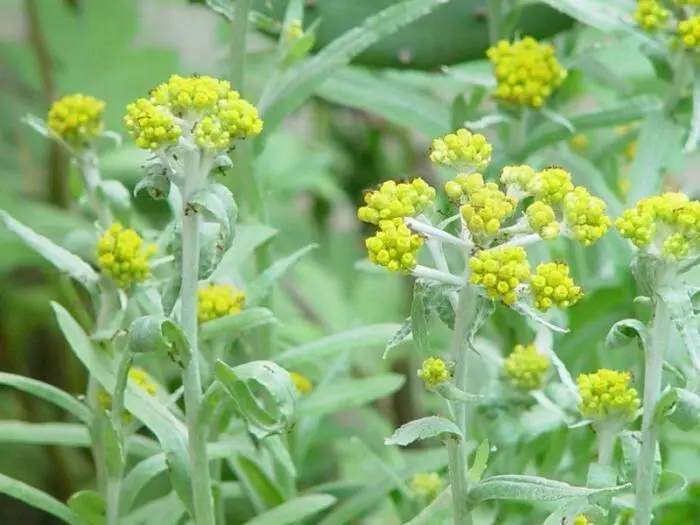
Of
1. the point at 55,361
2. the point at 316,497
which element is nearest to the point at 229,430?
the point at 316,497

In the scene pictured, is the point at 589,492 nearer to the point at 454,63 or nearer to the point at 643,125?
the point at 643,125

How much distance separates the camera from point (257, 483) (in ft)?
2.14

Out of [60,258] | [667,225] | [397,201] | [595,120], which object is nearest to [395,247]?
[397,201]

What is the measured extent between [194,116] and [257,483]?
0.27 meters

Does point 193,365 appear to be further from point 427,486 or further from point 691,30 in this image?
point 691,30

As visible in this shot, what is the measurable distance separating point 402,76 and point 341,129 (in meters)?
0.41

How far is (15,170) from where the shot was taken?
1.33 metres

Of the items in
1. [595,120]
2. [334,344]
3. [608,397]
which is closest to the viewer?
[608,397]

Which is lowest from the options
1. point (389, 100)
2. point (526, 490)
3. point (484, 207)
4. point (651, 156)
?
point (526, 490)

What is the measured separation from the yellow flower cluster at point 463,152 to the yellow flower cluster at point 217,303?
0.17 m

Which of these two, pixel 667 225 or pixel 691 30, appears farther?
pixel 691 30

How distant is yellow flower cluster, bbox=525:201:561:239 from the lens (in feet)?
1.40

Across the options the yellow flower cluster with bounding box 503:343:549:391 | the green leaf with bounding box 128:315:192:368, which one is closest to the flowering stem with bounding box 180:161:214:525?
the green leaf with bounding box 128:315:192:368

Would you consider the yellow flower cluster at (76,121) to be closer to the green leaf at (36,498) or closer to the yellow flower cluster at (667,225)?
the green leaf at (36,498)
